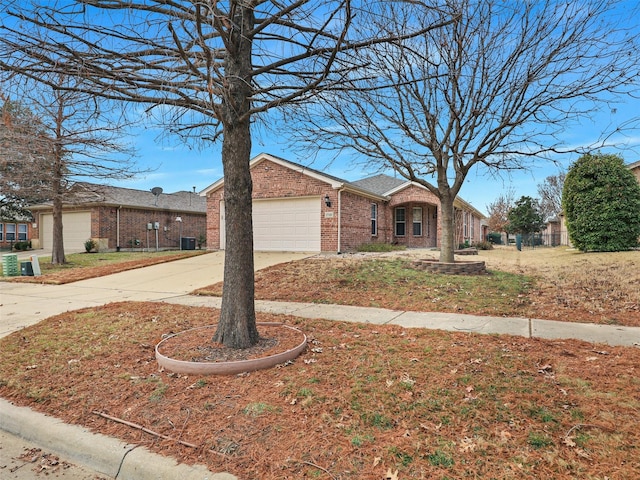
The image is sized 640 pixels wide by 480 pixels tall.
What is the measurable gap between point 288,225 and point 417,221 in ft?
30.0

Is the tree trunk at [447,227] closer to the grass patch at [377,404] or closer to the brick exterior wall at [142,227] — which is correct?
the grass patch at [377,404]

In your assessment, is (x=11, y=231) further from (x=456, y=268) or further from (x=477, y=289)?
(x=477, y=289)

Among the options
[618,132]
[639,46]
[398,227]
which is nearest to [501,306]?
[618,132]

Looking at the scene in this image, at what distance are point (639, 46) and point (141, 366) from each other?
9.53 m

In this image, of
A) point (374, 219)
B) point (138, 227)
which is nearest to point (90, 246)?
point (138, 227)

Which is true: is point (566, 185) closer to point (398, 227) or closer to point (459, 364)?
point (398, 227)

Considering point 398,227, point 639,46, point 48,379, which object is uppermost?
point 639,46

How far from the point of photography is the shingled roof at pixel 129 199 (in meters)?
17.2

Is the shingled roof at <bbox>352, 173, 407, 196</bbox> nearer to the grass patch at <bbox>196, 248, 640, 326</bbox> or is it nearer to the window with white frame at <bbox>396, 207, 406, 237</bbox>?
the window with white frame at <bbox>396, 207, 406, 237</bbox>

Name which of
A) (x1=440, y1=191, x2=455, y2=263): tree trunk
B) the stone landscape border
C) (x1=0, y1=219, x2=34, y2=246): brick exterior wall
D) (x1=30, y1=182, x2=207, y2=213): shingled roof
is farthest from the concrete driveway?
(x1=0, y1=219, x2=34, y2=246): brick exterior wall

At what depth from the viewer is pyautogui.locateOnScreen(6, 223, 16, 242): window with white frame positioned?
1212 inches

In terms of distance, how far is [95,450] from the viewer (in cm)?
270

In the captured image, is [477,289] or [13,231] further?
[13,231]

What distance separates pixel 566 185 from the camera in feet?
52.4
